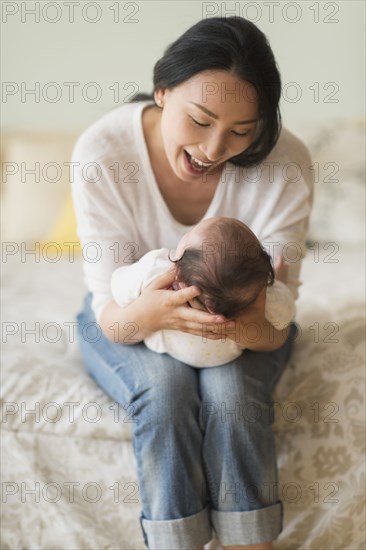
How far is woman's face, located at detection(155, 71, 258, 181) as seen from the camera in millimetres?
1192

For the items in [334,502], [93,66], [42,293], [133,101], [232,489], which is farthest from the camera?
[93,66]

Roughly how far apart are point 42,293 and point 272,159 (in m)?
0.84

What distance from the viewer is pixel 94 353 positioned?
1.41m

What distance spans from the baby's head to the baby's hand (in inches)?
5.8

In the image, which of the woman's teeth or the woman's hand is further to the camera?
the woman's teeth

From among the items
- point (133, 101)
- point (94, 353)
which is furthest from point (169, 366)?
point (133, 101)

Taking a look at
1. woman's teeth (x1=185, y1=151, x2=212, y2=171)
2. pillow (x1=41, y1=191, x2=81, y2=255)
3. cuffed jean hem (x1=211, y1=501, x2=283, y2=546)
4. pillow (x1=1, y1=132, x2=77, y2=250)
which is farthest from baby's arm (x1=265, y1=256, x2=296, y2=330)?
pillow (x1=1, y1=132, x2=77, y2=250)

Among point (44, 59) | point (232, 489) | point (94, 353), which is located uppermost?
point (44, 59)

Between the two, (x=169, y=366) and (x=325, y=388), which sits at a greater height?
(x=169, y=366)

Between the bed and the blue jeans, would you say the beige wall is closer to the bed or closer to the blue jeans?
the bed

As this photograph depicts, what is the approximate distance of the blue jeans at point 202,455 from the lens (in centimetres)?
121

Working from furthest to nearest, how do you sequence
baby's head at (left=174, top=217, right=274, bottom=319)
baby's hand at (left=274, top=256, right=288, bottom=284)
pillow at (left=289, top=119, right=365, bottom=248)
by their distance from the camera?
pillow at (left=289, top=119, right=365, bottom=248) < baby's hand at (left=274, top=256, right=288, bottom=284) < baby's head at (left=174, top=217, right=274, bottom=319)

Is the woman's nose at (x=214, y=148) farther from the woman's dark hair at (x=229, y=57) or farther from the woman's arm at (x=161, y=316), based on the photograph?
the woman's arm at (x=161, y=316)

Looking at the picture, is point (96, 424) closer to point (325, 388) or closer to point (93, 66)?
point (325, 388)
